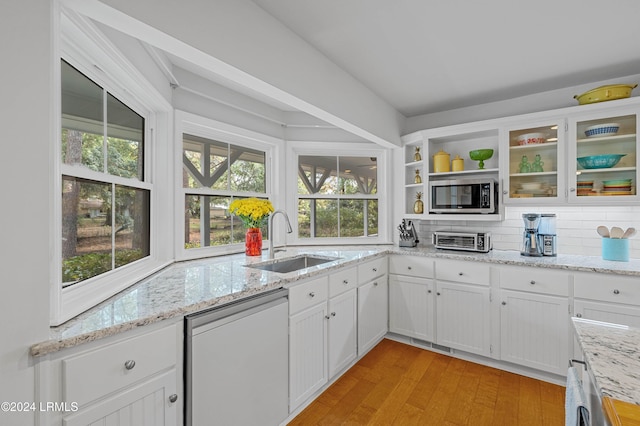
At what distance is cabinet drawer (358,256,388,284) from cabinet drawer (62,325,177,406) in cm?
164

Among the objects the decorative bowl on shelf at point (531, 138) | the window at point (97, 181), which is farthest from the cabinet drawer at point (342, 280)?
the decorative bowl on shelf at point (531, 138)

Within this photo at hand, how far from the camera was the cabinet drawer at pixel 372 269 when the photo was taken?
8.60 feet

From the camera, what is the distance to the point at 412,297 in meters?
2.93

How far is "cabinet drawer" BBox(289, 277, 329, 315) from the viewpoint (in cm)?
191

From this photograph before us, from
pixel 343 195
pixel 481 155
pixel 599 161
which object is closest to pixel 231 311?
pixel 343 195

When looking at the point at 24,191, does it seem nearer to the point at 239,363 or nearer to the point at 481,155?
the point at 239,363

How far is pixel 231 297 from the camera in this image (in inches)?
58.8

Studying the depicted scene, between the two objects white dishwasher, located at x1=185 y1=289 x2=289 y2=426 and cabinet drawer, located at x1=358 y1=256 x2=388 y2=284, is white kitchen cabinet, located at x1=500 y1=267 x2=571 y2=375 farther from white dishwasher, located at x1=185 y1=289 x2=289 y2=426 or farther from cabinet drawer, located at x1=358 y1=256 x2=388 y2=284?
white dishwasher, located at x1=185 y1=289 x2=289 y2=426

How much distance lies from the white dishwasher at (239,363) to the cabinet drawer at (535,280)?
1.83 metres

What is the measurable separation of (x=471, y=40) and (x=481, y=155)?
125 centimetres

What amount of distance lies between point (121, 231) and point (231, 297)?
2.83 ft

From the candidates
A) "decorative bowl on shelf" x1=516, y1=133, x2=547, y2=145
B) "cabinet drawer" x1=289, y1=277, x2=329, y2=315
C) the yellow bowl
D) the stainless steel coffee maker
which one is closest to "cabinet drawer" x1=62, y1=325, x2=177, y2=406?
"cabinet drawer" x1=289, y1=277, x2=329, y2=315

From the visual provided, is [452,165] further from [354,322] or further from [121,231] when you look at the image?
[121,231]

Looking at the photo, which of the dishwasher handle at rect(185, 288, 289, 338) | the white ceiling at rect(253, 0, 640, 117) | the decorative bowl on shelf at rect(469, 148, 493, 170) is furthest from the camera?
the decorative bowl on shelf at rect(469, 148, 493, 170)
